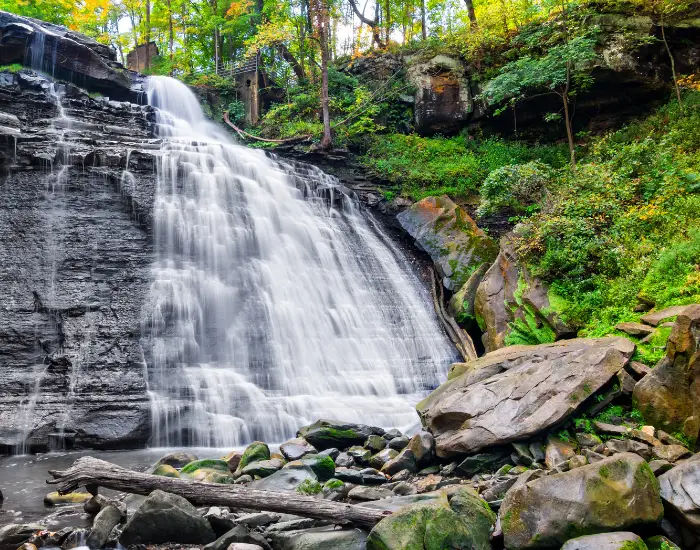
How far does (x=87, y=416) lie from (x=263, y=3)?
27.3m

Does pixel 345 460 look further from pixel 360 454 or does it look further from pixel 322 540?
pixel 322 540

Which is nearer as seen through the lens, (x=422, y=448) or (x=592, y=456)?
(x=592, y=456)

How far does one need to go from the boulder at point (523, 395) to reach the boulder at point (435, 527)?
207cm

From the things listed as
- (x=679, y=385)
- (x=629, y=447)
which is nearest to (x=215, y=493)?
(x=629, y=447)

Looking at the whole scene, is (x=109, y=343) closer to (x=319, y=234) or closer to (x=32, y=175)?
(x=32, y=175)

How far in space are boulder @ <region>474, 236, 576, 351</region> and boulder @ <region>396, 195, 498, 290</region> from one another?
83.7 inches

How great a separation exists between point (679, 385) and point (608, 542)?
261 centimetres

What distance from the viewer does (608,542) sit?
353 cm

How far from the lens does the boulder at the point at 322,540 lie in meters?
4.25

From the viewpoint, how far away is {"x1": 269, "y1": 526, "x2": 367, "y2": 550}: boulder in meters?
4.25

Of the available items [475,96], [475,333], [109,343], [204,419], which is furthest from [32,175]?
[475,96]

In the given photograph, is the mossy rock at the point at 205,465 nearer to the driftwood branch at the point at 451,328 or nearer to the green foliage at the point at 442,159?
the driftwood branch at the point at 451,328

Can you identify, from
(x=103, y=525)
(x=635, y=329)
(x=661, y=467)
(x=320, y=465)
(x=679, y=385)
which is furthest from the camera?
(x=635, y=329)

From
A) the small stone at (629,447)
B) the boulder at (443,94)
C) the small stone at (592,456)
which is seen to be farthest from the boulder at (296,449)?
the boulder at (443,94)
